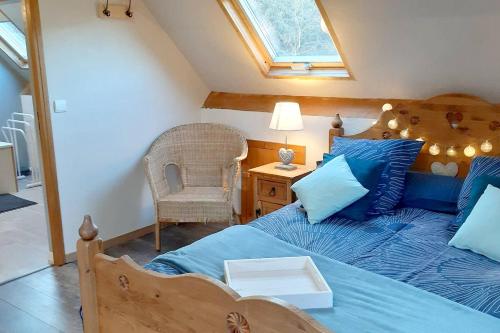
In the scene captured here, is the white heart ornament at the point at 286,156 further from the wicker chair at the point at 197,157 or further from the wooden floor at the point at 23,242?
the wooden floor at the point at 23,242

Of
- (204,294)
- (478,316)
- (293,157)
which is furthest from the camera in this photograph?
(293,157)

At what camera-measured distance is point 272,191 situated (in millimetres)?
3357

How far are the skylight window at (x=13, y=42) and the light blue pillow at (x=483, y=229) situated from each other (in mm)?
4865

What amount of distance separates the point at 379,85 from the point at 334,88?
367 millimetres

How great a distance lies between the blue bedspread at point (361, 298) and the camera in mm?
1416

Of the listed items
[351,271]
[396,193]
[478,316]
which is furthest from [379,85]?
[478,316]

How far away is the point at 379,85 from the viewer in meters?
3.09

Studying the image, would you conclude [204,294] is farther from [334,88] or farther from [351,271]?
[334,88]

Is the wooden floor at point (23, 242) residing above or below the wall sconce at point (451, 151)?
below

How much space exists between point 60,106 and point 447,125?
8.45 ft

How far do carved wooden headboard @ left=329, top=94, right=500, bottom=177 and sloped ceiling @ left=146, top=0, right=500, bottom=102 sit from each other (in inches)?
4.7

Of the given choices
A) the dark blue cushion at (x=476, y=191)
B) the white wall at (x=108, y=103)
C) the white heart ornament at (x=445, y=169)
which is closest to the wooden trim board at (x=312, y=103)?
the white wall at (x=108, y=103)

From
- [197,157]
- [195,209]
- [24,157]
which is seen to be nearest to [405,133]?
[195,209]

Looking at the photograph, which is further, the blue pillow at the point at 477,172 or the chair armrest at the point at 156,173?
the chair armrest at the point at 156,173
